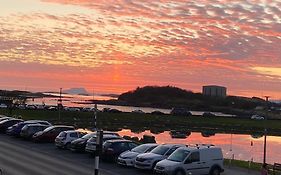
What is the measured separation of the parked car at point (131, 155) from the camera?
32906mm

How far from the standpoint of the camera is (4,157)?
3534 cm

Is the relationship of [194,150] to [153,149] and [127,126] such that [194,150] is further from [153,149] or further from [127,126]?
[127,126]

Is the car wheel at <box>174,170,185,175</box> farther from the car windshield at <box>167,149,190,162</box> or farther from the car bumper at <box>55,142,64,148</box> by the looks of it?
the car bumper at <box>55,142,64,148</box>

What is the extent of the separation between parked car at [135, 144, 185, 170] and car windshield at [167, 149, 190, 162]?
1.48 m

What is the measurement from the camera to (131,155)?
33156mm

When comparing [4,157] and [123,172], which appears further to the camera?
[4,157]

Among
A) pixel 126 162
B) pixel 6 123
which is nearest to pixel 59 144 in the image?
pixel 126 162

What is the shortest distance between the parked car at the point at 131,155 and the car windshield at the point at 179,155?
142 inches

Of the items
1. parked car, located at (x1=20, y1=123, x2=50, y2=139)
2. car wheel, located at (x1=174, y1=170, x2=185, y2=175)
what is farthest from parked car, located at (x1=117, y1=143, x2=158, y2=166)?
parked car, located at (x1=20, y1=123, x2=50, y2=139)

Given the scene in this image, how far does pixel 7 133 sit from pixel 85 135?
50.9 feet

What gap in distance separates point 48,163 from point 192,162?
10220 millimetres

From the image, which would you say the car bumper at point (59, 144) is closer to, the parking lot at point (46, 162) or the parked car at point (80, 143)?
the parking lot at point (46, 162)

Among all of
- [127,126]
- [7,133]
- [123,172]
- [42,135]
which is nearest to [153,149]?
[123,172]

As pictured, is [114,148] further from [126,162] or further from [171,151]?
[171,151]
